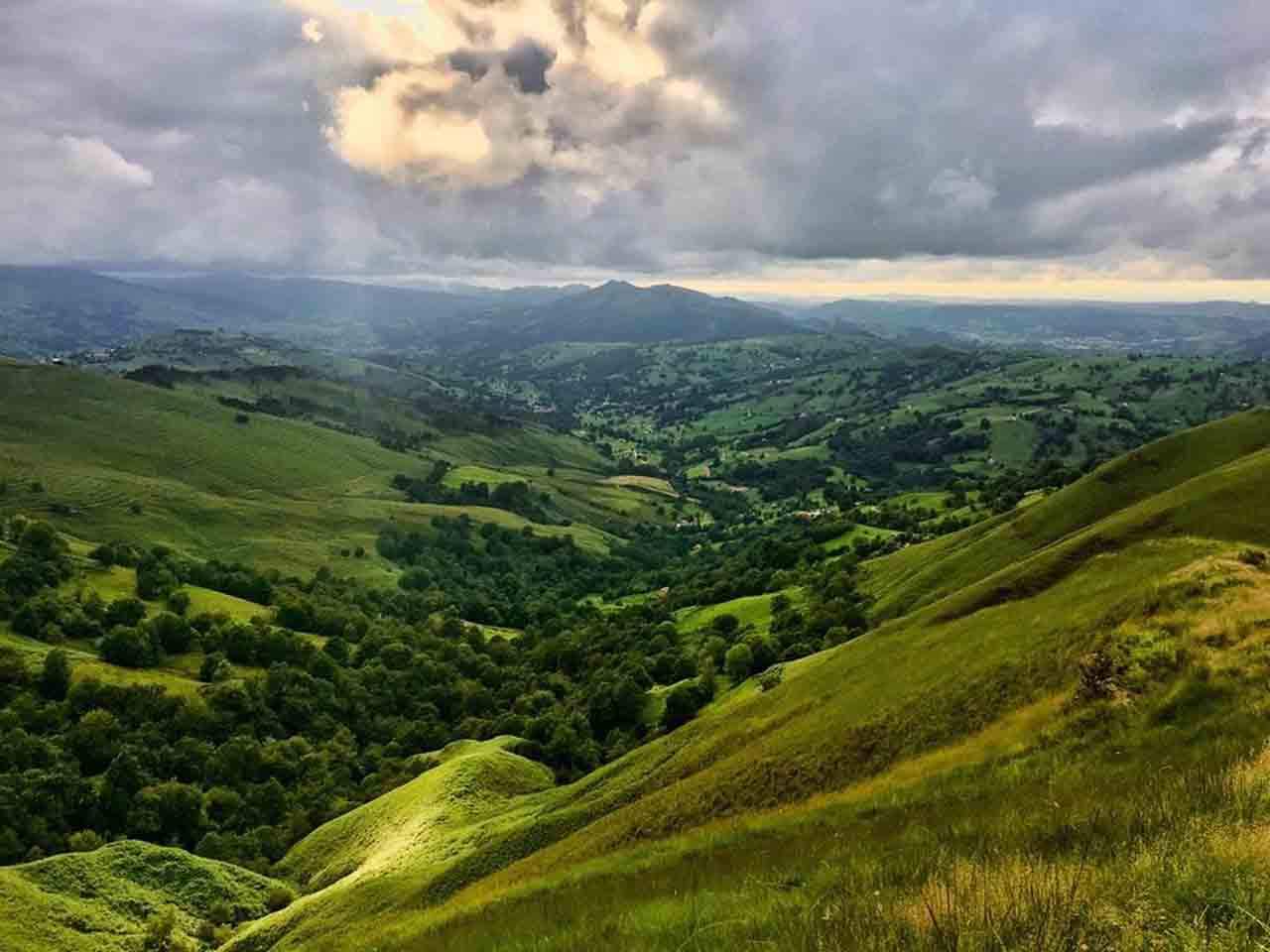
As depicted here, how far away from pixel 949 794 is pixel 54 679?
15404 cm

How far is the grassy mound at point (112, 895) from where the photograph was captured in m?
45.2

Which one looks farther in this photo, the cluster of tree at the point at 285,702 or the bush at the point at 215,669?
the bush at the point at 215,669

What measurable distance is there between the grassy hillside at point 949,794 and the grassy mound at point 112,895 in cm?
930

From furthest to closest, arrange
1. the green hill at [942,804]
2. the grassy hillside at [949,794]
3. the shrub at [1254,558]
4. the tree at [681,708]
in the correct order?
the tree at [681,708] → the shrub at [1254,558] → the grassy hillside at [949,794] → the green hill at [942,804]

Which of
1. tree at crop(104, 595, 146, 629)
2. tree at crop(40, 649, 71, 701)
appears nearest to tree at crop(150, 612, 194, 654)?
tree at crop(104, 595, 146, 629)

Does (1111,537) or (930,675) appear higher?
(1111,537)

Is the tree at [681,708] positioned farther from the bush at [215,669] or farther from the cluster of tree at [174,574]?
the cluster of tree at [174,574]

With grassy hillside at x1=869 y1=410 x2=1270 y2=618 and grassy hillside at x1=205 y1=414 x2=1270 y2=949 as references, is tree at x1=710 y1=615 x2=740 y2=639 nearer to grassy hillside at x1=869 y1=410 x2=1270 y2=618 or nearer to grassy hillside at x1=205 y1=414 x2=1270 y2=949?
grassy hillside at x1=869 y1=410 x2=1270 y2=618

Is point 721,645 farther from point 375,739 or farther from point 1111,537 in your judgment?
point 1111,537

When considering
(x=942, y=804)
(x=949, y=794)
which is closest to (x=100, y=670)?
(x=949, y=794)

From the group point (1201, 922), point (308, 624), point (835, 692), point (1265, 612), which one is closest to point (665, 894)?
point (1201, 922)

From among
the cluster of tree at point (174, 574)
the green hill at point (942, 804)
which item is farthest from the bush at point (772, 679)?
the cluster of tree at point (174, 574)

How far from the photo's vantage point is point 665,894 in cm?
1634

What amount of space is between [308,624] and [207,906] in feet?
448
